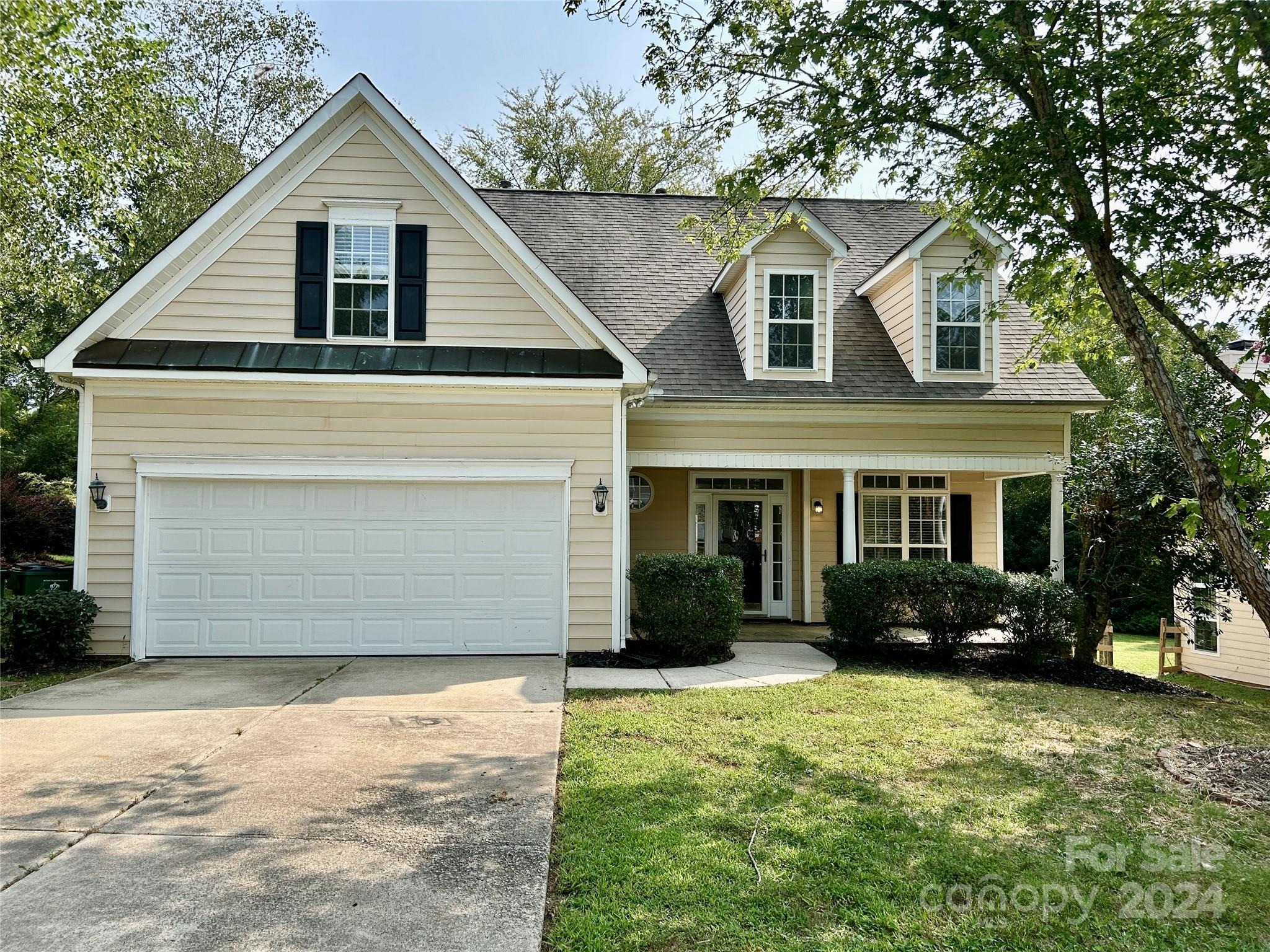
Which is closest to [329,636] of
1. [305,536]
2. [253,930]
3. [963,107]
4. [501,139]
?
[305,536]

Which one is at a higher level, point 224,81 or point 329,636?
point 224,81

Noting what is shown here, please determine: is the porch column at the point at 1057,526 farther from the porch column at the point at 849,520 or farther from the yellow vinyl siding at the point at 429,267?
the yellow vinyl siding at the point at 429,267

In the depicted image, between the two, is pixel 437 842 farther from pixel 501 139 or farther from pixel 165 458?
pixel 501 139

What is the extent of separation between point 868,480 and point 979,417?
79.0 inches

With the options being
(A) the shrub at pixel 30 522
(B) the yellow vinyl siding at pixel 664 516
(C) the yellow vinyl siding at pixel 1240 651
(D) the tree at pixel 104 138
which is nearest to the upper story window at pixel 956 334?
(B) the yellow vinyl siding at pixel 664 516

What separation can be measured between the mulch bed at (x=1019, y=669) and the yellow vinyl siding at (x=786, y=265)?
4.10 metres

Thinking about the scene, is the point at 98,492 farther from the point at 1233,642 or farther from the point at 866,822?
the point at 1233,642

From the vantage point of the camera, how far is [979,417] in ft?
38.6

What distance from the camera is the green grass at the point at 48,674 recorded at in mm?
7582

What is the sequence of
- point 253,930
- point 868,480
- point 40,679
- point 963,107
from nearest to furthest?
point 253,930
point 963,107
point 40,679
point 868,480

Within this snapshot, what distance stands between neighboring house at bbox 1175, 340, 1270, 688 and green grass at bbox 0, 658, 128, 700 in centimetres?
1600

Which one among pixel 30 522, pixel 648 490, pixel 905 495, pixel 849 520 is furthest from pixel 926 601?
pixel 30 522

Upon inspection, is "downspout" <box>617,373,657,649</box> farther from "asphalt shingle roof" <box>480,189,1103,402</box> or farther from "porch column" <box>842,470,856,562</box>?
"porch column" <box>842,470,856,562</box>

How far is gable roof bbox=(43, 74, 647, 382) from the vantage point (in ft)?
30.2
